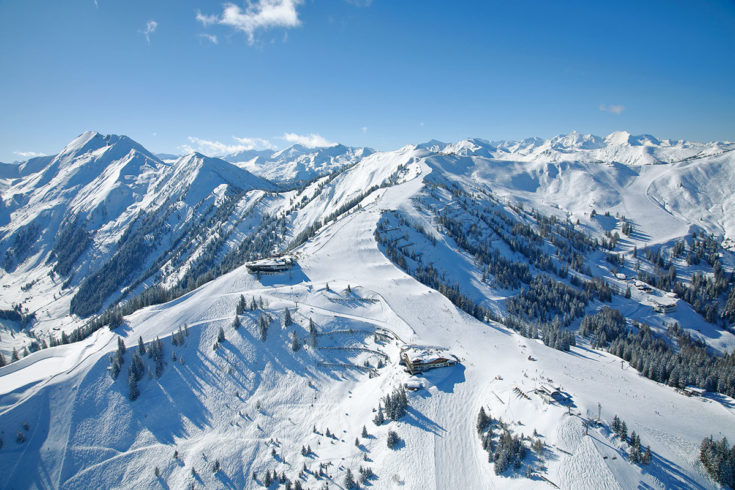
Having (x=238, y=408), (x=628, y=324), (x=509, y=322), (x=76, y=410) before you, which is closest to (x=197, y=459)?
(x=238, y=408)

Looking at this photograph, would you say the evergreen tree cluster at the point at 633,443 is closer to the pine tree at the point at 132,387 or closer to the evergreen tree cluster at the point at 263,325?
the evergreen tree cluster at the point at 263,325

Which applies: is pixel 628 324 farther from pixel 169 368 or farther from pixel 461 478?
pixel 169 368

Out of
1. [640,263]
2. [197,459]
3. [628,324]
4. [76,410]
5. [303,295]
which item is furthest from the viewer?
[640,263]

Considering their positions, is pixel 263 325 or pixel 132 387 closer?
pixel 132 387

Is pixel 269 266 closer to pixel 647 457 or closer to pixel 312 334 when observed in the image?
pixel 312 334

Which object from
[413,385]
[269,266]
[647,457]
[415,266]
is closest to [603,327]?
[415,266]

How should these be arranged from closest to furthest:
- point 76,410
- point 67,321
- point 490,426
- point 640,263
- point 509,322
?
point 490,426 → point 76,410 → point 509,322 → point 640,263 → point 67,321
